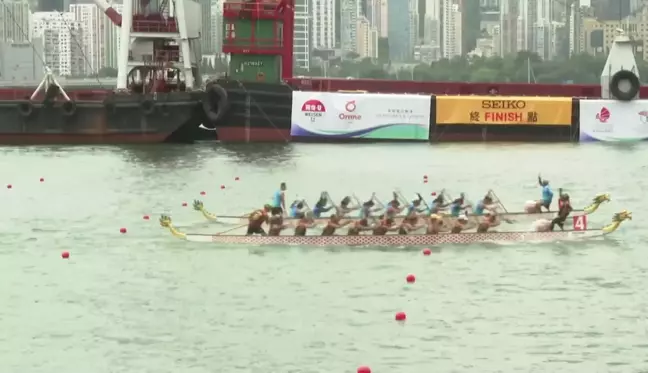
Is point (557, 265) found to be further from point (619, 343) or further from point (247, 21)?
point (247, 21)

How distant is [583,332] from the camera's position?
98.8ft

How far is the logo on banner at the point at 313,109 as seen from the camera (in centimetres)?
7950

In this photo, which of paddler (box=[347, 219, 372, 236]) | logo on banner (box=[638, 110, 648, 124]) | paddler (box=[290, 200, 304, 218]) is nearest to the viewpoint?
paddler (box=[347, 219, 372, 236])

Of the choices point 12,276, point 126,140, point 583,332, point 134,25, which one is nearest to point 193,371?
point 583,332

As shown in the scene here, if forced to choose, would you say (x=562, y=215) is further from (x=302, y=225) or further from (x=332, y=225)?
(x=302, y=225)

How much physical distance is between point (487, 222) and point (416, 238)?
7.51 feet

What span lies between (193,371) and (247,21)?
55.1 m

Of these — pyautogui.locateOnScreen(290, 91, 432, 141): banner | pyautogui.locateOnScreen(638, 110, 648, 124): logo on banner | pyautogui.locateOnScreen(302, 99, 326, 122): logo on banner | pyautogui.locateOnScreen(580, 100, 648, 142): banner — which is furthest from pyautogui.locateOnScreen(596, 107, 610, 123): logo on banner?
pyautogui.locateOnScreen(302, 99, 326, 122): logo on banner

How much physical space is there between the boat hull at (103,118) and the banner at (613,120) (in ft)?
69.6

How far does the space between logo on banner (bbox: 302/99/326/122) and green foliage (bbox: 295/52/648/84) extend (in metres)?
71.0

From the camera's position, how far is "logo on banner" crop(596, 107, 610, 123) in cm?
8025

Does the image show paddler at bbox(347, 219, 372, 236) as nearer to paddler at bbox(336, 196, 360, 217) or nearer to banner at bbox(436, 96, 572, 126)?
paddler at bbox(336, 196, 360, 217)

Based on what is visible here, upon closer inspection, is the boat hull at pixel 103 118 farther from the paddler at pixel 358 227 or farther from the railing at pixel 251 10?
the paddler at pixel 358 227

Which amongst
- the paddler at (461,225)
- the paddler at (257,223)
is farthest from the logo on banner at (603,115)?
the paddler at (257,223)
